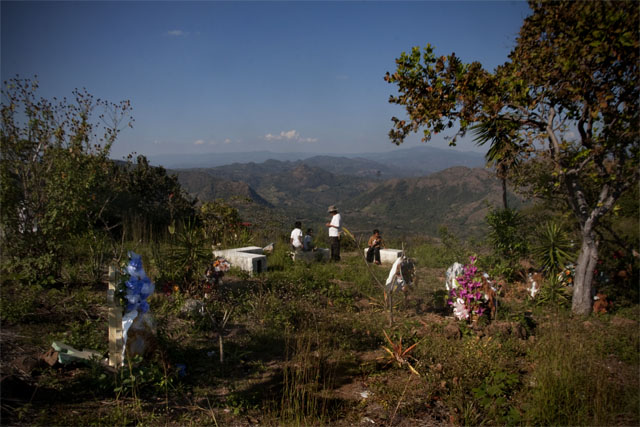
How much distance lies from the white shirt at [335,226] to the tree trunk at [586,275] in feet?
16.4

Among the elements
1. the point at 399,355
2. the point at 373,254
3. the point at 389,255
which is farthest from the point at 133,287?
the point at 389,255

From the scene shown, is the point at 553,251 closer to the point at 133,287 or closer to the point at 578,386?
the point at 578,386

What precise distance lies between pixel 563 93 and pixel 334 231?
5582 mm

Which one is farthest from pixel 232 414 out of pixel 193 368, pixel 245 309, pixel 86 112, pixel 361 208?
pixel 361 208

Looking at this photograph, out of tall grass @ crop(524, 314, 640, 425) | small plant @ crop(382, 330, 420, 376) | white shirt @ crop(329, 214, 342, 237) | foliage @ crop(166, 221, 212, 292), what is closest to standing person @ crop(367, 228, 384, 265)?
white shirt @ crop(329, 214, 342, 237)

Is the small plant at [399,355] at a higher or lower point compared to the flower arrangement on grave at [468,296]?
lower

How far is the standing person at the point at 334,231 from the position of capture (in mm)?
9211

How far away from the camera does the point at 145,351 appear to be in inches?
134

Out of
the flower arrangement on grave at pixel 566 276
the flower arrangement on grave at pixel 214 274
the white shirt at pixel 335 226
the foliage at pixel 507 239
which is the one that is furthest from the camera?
the white shirt at pixel 335 226

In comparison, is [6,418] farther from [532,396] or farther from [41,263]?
[532,396]

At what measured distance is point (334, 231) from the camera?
30.8 ft

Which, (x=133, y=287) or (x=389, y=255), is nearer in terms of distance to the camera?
(x=133, y=287)

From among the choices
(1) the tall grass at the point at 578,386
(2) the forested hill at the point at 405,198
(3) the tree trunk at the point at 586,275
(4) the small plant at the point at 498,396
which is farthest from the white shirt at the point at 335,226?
(2) the forested hill at the point at 405,198

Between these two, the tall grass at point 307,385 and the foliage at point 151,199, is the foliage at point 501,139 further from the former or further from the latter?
the foliage at point 151,199
